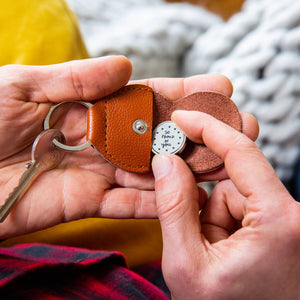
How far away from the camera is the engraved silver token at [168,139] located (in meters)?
0.76

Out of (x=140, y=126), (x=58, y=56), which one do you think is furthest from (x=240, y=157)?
(x=58, y=56)

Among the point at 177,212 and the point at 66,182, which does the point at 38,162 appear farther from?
the point at 177,212

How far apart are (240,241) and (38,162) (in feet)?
1.60

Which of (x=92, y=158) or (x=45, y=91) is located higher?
(x=45, y=91)

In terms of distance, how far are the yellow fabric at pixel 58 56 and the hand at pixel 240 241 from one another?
400mm

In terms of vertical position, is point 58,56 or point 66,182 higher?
point 58,56

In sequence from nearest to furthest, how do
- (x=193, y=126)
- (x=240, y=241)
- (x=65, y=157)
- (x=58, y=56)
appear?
1. (x=240, y=241)
2. (x=193, y=126)
3. (x=65, y=157)
4. (x=58, y=56)

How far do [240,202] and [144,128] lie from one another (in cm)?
28

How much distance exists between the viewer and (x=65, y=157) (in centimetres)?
85

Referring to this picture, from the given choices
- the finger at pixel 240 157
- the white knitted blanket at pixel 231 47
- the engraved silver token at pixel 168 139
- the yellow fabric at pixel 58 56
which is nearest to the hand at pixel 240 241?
the finger at pixel 240 157

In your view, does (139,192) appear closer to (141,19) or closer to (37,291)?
(37,291)

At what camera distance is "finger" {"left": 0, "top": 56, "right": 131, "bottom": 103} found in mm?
752

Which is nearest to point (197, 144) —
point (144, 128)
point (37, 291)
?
point (144, 128)

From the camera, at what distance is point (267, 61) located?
44.4 inches
